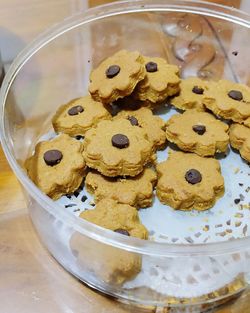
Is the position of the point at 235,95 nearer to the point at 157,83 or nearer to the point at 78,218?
the point at 157,83

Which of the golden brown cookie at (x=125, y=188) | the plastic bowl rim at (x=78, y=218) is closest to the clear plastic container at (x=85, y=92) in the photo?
the plastic bowl rim at (x=78, y=218)

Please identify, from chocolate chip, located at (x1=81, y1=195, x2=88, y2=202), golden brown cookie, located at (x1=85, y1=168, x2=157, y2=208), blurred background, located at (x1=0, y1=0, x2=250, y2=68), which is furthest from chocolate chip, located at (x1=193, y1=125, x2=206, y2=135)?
blurred background, located at (x1=0, y1=0, x2=250, y2=68)

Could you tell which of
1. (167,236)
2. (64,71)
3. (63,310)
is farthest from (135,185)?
(64,71)

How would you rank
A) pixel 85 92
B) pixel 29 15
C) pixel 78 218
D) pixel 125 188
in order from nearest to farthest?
pixel 78 218
pixel 125 188
pixel 85 92
pixel 29 15

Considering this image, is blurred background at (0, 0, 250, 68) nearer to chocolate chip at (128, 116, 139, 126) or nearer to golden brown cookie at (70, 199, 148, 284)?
chocolate chip at (128, 116, 139, 126)

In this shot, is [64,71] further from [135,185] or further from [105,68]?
[135,185]

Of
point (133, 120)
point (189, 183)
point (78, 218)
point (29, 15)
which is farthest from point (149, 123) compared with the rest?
point (29, 15)
